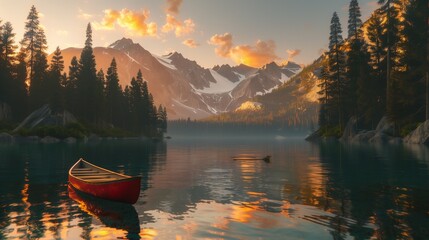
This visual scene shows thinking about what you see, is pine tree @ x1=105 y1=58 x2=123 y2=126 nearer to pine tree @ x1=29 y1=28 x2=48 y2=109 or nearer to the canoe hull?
pine tree @ x1=29 y1=28 x2=48 y2=109

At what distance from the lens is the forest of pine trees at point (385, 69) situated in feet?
204

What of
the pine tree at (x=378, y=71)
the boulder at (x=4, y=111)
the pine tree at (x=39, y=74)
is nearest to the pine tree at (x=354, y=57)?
the pine tree at (x=378, y=71)

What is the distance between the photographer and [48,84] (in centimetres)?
9575

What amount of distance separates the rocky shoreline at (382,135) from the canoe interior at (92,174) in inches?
2063

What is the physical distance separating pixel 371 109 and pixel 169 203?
70196 millimetres

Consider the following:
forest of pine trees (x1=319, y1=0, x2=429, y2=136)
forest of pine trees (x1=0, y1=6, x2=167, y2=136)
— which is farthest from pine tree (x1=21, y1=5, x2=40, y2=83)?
forest of pine trees (x1=319, y1=0, x2=429, y2=136)

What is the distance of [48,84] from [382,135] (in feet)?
268

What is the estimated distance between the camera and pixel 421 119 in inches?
2621

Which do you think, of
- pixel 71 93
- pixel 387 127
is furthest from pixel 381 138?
pixel 71 93

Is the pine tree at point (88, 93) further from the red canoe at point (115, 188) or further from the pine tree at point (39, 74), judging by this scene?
the red canoe at point (115, 188)

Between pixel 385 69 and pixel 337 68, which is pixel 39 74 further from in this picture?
pixel 385 69

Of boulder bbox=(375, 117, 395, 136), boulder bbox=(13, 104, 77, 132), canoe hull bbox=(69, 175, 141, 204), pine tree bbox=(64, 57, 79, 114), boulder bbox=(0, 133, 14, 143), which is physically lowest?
canoe hull bbox=(69, 175, 141, 204)

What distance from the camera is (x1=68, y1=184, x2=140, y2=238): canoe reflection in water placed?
516 inches

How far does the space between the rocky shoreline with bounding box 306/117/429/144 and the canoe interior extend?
172 feet
